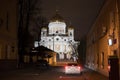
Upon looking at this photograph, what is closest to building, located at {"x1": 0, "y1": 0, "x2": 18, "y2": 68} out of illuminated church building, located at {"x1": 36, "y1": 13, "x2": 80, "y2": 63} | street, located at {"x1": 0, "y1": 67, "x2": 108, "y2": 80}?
street, located at {"x1": 0, "y1": 67, "x2": 108, "y2": 80}

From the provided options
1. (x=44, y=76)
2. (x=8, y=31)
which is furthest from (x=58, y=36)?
(x=44, y=76)

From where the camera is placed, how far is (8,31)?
163 ft

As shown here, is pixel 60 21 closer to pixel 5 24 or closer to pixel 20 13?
pixel 20 13

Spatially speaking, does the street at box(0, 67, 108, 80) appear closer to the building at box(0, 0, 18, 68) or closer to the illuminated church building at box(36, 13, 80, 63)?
the building at box(0, 0, 18, 68)

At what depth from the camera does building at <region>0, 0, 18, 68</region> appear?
46406 mm

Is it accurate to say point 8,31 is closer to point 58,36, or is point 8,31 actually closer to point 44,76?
point 44,76

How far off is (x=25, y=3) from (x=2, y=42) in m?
15.7

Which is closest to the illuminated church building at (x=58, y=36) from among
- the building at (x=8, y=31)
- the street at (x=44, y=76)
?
the building at (x=8, y=31)

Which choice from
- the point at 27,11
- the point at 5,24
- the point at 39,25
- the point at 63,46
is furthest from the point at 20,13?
the point at 63,46

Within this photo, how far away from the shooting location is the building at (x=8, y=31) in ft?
152

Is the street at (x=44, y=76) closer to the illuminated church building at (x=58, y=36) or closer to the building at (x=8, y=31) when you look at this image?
the building at (x=8, y=31)

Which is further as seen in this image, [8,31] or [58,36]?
[58,36]

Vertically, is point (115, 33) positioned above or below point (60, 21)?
below

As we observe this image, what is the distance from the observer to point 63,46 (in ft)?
530
